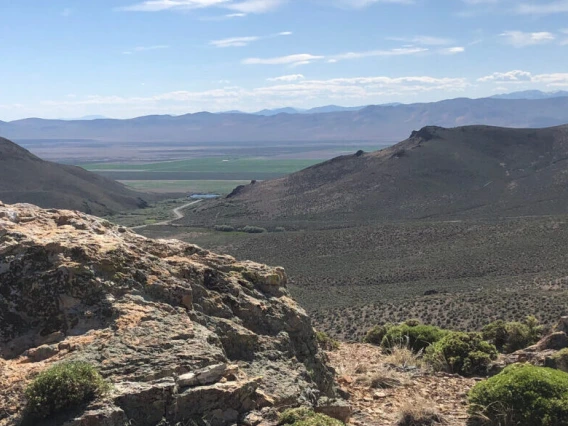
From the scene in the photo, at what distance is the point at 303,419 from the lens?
6.58 m

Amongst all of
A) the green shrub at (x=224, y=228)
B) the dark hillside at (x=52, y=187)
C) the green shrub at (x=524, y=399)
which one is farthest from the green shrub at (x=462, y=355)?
the dark hillside at (x=52, y=187)

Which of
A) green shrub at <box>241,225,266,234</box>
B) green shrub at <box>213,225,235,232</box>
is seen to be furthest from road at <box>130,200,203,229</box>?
green shrub at <box>241,225,266,234</box>

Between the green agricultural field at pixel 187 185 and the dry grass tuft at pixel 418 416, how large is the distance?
140m

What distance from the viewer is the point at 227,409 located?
21.7ft

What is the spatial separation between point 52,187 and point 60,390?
107 metres

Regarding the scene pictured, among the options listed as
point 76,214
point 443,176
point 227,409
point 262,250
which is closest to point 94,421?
point 227,409

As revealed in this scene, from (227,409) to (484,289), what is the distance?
104 feet

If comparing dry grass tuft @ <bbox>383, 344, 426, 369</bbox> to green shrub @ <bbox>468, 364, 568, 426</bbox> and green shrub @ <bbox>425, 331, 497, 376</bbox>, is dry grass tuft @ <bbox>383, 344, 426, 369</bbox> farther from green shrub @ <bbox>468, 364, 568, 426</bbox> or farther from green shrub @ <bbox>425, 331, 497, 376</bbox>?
green shrub @ <bbox>468, 364, 568, 426</bbox>

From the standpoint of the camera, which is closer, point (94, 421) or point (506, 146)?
point (94, 421)

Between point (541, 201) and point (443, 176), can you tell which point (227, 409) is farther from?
point (443, 176)

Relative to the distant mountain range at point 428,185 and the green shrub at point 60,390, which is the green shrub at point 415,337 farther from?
the distant mountain range at point 428,185

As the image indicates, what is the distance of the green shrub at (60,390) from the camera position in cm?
594

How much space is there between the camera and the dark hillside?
95875 millimetres

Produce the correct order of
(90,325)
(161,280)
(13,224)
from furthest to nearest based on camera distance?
(13,224)
(161,280)
(90,325)
